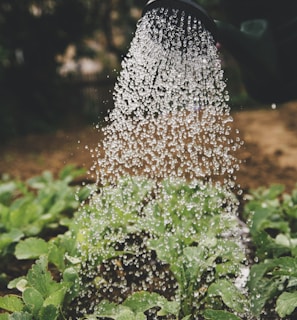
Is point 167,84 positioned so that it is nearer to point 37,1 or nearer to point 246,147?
point 246,147

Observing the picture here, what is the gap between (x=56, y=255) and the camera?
211cm

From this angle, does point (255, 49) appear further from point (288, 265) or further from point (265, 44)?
point (288, 265)

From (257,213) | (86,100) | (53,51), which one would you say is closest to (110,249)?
(257,213)

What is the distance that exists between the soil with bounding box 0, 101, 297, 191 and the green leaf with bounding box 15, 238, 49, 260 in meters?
1.65

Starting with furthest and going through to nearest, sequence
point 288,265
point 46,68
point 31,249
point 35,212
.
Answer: point 46,68 < point 35,212 < point 31,249 < point 288,265

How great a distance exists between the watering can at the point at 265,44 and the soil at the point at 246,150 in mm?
1321

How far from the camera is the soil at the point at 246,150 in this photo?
155 inches

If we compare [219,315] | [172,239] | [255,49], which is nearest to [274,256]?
[172,239]

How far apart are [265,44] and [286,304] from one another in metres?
0.97

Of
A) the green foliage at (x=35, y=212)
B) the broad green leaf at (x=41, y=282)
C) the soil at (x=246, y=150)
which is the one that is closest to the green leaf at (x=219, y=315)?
the broad green leaf at (x=41, y=282)

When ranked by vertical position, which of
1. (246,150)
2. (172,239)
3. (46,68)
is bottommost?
(172,239)

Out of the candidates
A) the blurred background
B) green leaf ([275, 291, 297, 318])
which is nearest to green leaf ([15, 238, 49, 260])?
green leaf ([275, 291, 297, 318])

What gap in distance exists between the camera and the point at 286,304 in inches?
68.3

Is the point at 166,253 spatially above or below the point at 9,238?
below
